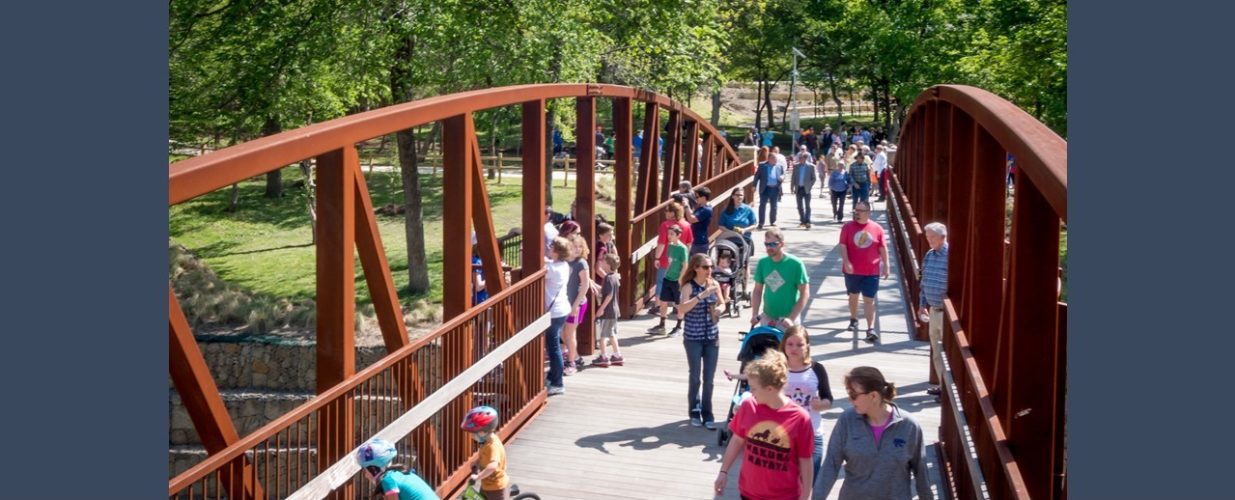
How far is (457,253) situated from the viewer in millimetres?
9000

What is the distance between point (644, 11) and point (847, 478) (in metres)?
16.5

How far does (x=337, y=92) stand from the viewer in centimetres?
2241

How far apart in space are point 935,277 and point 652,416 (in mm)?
2452

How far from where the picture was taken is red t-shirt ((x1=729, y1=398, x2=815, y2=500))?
255 inches

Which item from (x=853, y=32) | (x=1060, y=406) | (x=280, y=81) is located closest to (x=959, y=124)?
(x=1060, y=406)

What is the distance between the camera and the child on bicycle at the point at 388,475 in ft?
21.4

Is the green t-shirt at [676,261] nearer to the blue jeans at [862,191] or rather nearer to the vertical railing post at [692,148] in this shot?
the vertical railing post at [692,148]

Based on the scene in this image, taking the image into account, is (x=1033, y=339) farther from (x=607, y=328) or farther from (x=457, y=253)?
(x=607, y=328)

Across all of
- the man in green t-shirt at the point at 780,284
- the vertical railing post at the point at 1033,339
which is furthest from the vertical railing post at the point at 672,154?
the vertical railing post at the point at 1033,339

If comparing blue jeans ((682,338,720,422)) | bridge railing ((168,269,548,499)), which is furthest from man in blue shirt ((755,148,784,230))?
blue jeans ((682,338,720,422))

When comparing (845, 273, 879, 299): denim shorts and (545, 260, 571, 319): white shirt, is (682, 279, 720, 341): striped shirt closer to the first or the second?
(545, 260, 571, 319): white shirt

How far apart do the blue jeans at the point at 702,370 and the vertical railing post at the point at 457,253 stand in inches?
67.0

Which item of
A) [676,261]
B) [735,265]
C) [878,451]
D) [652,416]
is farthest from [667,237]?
[878,451]

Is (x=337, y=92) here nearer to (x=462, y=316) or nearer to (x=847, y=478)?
(x=462, y=316)
